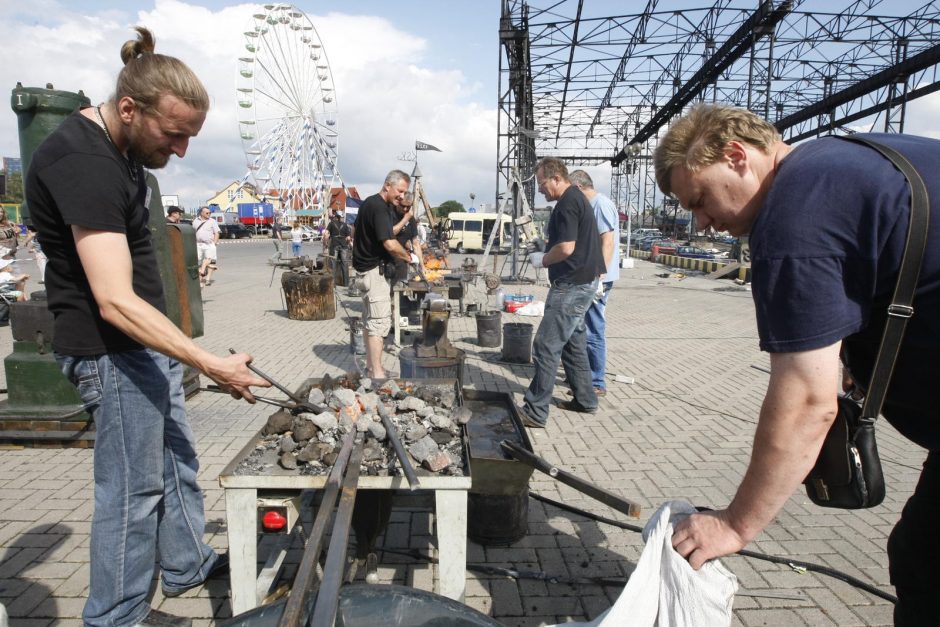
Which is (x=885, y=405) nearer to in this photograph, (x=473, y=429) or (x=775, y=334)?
(x=775, y=334)

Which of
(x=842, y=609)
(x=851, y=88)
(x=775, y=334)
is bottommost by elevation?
(x=842, y=609)

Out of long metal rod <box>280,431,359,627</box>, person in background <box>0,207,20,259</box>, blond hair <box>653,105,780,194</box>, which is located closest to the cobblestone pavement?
long metal rod <box>280,431,359,627</box>

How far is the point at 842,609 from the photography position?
2520 millimetres

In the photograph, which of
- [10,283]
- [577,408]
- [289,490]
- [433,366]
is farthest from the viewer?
[10,283]

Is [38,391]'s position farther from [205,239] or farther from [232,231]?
[232,231]

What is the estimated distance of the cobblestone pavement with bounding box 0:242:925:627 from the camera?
2547 mm

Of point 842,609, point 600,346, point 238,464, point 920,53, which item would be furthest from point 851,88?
point 238,464

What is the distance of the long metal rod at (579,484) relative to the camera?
1688mm

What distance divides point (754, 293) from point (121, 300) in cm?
185

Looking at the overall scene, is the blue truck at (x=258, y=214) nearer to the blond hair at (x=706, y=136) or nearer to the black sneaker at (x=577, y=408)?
the black sneaker at (x=577, y=408)

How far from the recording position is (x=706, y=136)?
1.46 m

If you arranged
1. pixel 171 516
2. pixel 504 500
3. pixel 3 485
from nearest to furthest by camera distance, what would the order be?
pixel 171 516 → pixel 504 500 → pixel 3 485

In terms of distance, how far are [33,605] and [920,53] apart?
22804mm

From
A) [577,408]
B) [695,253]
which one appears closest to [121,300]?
[577,408]
